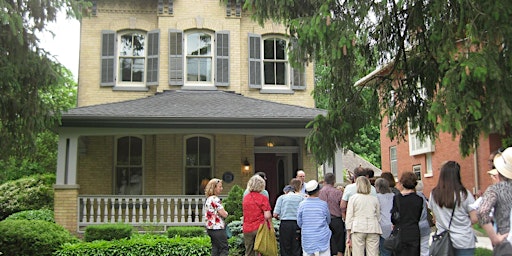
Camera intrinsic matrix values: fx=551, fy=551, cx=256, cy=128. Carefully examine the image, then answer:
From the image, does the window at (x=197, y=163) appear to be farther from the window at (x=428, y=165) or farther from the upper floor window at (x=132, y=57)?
the window at (x=428, y=165)

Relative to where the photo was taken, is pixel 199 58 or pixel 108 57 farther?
pixel 199 58

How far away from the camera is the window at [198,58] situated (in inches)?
651

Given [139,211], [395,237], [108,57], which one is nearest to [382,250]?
[395,237]

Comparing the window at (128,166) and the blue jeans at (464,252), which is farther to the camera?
the window at (128,166)

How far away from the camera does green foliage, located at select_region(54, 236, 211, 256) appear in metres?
11.0

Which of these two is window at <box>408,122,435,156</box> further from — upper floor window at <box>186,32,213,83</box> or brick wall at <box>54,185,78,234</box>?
brick wall at <box>54,185,78,234</box>

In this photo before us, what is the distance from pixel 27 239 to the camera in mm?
10875

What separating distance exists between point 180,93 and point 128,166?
2.58 meters

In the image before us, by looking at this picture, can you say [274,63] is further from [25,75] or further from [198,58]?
[25,75]

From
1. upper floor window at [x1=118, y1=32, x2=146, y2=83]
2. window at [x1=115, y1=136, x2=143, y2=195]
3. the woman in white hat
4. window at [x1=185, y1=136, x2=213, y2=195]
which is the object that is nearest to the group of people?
the woman in white hat

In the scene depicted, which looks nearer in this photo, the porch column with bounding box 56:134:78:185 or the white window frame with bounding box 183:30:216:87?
the porch column with bounding box 56:134:78:185

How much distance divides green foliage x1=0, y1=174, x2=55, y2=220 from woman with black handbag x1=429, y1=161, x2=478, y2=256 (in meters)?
13.3

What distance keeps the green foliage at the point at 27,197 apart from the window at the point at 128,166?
240cm

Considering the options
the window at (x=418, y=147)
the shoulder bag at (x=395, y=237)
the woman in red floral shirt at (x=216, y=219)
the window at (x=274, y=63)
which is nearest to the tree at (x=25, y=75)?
the woman in red floral shirt at (x=216, y=219)
